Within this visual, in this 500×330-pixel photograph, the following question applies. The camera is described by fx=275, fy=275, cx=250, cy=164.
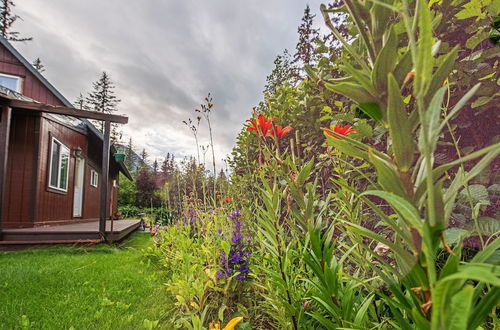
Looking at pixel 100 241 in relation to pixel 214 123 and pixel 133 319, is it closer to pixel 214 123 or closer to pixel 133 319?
pixel 133 319

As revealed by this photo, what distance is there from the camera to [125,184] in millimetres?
24406

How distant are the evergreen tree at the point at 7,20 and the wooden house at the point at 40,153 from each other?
55.6 ft

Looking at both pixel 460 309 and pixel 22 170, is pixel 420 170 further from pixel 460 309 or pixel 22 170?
pixel 22 170

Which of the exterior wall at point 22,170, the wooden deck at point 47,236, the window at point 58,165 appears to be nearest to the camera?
the wooden deck at point 47,236

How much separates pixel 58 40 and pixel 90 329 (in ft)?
33.6

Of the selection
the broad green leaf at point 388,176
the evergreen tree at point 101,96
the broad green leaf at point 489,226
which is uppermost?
the evergreen tree at point 101,96

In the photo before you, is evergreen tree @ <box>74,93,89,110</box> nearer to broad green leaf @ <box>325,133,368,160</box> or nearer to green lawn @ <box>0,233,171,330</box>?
green lawn @ <box>0,233,171,330</box>

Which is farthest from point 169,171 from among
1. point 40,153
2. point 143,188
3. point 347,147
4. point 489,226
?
point 347,147

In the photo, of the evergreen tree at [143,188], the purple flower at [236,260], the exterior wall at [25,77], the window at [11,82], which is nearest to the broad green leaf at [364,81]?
the purple flower at [236,260]

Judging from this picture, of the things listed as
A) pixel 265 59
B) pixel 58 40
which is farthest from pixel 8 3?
pixel 265 59

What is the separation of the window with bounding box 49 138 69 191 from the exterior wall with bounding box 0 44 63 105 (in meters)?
1.93

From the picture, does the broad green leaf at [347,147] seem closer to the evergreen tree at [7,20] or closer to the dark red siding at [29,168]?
the dark red siding at [29,168]

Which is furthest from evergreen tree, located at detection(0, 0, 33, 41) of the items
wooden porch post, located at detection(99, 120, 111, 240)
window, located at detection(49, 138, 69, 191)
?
wooden porch post, located at detection(99, 120, 111, 240)

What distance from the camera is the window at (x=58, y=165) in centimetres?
798
